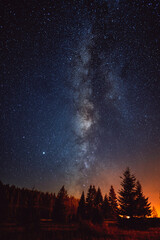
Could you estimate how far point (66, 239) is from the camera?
35.5ft

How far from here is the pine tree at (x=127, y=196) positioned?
2103cm

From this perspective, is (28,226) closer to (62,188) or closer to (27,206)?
(27,206)

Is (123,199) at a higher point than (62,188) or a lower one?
lower

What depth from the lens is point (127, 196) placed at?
21859 millimetres

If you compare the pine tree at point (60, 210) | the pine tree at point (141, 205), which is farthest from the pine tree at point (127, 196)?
the pine tree at point (60, 210)

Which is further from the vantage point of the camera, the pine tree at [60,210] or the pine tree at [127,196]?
the pine tree at [60,210]

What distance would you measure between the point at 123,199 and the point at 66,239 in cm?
1398

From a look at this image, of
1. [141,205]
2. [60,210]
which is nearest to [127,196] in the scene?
[141,205]

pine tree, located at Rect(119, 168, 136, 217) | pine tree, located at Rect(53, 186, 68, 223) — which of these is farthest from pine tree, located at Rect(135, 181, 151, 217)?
pine tree, located at Rect(53, 186, 68, 223)

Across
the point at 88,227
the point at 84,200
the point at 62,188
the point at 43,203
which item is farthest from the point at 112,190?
the point at 43,203

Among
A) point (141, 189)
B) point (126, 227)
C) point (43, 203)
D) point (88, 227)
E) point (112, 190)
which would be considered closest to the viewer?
point (88, 227)

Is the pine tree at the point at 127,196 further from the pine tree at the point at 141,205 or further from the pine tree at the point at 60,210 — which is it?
the pine tree at the point at 60,210

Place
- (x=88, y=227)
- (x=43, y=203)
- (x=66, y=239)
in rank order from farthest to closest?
(x=43, y=203), (x=88, y=227), (x=66, y=239)

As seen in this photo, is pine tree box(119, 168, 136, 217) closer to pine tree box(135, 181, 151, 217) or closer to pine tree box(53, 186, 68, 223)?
pine tree box(135, 181, 151, 217)
